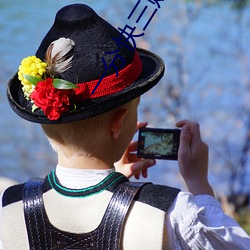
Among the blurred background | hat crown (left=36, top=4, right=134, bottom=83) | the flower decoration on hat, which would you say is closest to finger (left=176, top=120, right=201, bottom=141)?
hat crown (left=36, top=4, right=134, bottom=83)

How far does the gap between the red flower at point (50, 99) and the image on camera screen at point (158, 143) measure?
361 mm

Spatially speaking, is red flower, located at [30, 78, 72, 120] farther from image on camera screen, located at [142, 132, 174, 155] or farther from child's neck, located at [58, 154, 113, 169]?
image on camera screen, located at [142, 132, 174, 155]

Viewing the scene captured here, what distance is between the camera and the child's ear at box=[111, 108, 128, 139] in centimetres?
183

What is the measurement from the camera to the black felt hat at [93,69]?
1784mm

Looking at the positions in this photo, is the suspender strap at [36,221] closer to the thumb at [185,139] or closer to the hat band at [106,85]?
the hat band at [106,85]

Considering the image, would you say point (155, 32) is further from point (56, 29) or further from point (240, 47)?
point (56, 29)

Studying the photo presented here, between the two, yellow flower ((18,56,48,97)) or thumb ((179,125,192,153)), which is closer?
yellow flower ((18,56,48,97))

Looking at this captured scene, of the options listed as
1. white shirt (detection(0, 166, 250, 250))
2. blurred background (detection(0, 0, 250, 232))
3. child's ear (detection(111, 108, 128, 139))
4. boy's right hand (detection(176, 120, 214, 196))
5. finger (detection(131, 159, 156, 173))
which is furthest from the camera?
blurred background (detection(0, 0, 250, 232))

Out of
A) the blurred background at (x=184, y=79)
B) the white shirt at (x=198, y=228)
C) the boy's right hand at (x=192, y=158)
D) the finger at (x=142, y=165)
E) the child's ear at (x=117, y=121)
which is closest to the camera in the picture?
the white shirt at (x=198, y=228)

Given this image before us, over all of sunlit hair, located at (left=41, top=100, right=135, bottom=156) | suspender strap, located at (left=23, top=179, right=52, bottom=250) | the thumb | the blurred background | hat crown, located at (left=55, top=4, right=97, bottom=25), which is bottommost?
the blurred background

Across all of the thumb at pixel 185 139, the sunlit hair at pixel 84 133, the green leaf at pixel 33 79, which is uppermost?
the green leaf at pixel 33 79

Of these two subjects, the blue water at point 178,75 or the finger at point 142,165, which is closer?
A: the finger at point 142,165

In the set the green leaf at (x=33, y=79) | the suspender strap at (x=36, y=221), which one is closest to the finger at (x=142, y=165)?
the suspender strap at (x=36, y=221)

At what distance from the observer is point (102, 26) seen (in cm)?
185
